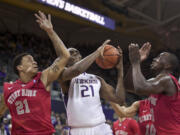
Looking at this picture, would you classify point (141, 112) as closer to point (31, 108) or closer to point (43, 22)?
point (31, 108)

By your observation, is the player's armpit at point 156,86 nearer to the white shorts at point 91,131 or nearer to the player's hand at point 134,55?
the player's hand at point 134,55

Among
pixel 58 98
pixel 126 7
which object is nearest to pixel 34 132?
pixel 58 98

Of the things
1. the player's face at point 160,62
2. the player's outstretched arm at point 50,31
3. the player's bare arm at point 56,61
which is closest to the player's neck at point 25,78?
the player's bare arm at point 56,61

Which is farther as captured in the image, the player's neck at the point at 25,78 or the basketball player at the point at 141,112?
the basketball player at the point at 141,112

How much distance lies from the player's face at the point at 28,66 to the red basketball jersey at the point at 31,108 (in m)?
0.18

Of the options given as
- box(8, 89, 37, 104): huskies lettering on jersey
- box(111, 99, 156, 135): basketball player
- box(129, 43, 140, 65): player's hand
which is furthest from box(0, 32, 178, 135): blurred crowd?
box(129, 43, 140, 65): player's hand

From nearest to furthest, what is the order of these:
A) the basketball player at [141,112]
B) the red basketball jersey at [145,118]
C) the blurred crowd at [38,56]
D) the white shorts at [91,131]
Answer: the white shorts at [91,131]
the red basketball jersey at [145,118]
the basketball player at [141,112]
the blurred crowd at [38,56]

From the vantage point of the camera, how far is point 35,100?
354 centimetres

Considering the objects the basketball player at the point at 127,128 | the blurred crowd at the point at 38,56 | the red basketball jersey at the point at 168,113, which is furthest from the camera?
the blurred crowd at the point at 38,56

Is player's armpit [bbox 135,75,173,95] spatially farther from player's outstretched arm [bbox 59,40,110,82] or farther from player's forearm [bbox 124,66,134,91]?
player's forearm [bbox 124,66,134,91]

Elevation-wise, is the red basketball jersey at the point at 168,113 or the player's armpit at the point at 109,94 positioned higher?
the player's armpit at the point at 109,94

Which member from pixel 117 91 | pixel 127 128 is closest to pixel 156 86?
pixel 117 91

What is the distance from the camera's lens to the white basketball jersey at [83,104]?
3820 mm

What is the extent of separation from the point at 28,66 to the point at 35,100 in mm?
511
